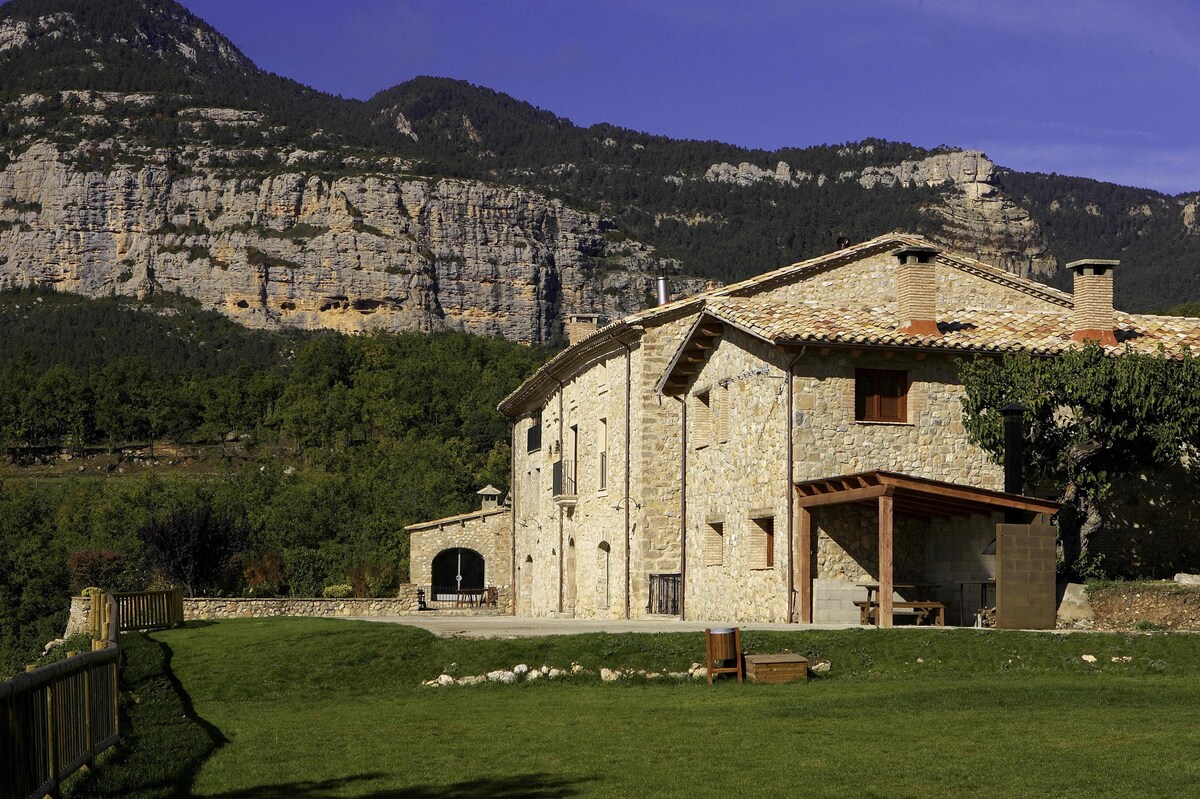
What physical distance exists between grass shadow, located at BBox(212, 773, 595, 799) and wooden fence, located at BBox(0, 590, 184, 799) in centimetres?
120

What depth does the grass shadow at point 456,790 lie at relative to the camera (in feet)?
33.6

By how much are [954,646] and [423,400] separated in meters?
84.4

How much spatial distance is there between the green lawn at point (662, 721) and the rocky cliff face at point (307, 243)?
14299cm

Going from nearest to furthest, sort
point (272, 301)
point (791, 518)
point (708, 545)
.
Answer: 1. point (791, 518)
2. point (708, 545)
3. point (272, 301)

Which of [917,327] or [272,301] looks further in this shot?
[272,301]

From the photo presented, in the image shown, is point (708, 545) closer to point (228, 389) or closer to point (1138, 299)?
point (1138, 299)

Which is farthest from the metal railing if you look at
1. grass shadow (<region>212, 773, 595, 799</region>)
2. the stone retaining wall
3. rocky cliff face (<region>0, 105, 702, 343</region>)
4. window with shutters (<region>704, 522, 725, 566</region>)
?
rocky cliff face (<region>0, 105, 702, 343</region>)

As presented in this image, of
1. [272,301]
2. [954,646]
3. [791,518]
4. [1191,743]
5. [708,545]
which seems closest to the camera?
[1191,743]

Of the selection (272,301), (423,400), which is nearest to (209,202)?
(272,301)

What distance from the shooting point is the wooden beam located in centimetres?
2162

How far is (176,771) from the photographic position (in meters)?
11.6

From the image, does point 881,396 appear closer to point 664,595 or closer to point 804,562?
point 804,562

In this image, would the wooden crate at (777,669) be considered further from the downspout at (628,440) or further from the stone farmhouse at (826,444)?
the downspout at (628,440)

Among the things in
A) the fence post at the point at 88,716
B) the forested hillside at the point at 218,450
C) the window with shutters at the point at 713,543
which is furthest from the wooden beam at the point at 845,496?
the forested hillside at the point at 218,450
